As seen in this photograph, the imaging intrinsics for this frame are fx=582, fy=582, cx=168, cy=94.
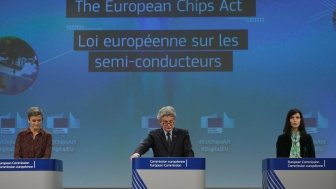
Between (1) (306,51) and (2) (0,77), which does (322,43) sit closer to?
(1) (306,51)

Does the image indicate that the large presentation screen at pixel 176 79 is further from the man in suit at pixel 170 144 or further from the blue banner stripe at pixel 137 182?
the blue banner stripe at pixel 137 182

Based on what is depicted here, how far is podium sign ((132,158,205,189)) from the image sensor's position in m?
4.93

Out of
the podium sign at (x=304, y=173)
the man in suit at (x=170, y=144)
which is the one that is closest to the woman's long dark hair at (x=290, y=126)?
the podium sign at (x=304, y=173)

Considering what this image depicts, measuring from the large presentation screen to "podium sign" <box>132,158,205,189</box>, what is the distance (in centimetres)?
245

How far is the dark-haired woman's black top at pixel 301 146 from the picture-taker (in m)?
5.49

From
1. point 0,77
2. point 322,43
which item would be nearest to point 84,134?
point 0,77

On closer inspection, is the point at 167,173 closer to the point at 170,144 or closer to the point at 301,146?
the point at 170,144

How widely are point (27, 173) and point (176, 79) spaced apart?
2879 mm

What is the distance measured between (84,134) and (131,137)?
608 mm

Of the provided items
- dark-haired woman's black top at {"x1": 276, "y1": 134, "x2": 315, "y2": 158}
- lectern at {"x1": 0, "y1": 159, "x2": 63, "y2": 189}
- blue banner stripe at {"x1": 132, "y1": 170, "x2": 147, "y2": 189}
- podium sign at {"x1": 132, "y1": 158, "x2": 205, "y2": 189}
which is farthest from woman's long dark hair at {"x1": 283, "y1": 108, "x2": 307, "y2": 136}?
lectern at {"x1": 0, "y1": 159, "x2": 63, "y2": 189}

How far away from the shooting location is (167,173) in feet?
16.2

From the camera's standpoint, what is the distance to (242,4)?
754 centimetres

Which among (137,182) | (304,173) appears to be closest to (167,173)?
(137,182)

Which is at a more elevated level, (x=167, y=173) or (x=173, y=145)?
(x=173, y=145)
